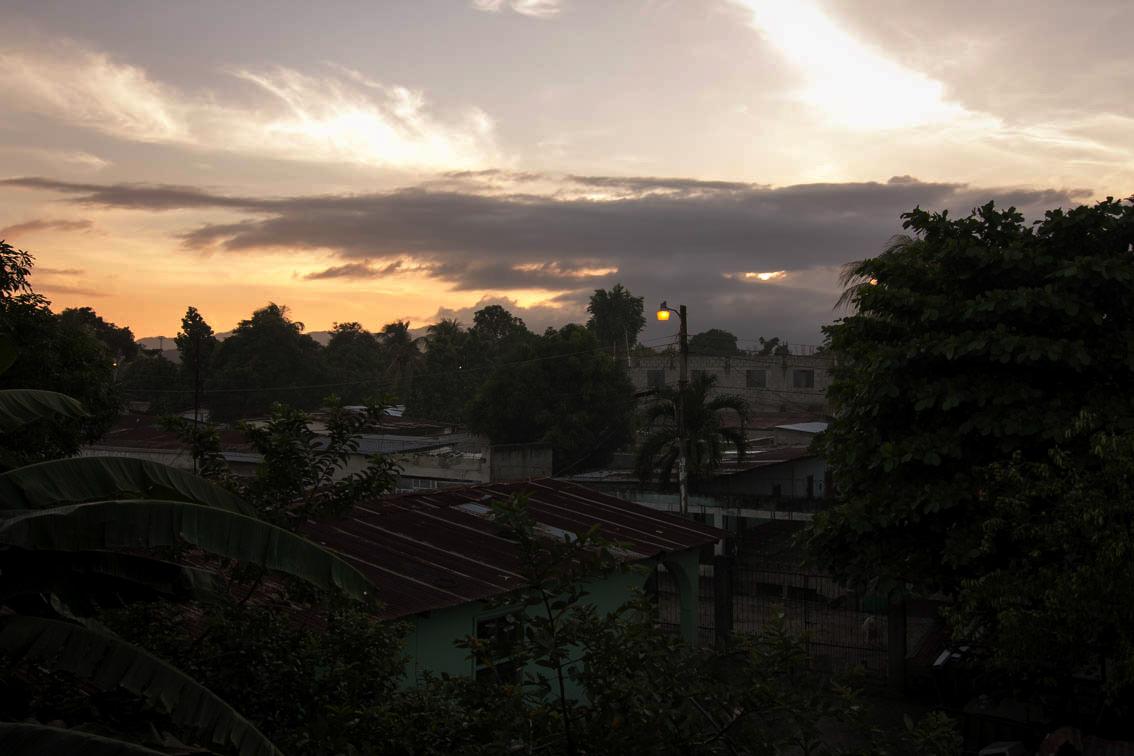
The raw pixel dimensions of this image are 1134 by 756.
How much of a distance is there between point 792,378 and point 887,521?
49.3 metres

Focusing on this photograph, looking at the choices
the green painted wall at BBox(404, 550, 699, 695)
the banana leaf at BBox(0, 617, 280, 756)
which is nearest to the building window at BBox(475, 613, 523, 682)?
the banana leaf at BBox(0, 617, 280, 756)

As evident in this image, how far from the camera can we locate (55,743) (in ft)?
15.8

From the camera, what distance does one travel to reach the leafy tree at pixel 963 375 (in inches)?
554

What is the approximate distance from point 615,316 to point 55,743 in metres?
77.8

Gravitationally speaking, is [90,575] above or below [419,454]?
above

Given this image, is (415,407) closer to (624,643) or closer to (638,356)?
(638,356)

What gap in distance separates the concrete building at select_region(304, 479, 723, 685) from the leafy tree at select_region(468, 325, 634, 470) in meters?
21.8

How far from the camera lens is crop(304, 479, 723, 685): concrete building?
1393 cm

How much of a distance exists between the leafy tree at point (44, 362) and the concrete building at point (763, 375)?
4713 cm

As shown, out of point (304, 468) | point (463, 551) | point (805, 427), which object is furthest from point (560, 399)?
point (304, 468)

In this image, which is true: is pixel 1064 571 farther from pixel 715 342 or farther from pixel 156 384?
pixel 715 342

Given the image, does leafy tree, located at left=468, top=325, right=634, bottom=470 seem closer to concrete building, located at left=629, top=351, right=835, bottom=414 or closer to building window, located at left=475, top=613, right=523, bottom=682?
concrete building, located at left=629, top=351, right=835, bottom=414

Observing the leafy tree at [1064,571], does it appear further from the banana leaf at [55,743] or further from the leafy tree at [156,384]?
the leafy tree at [156,384]

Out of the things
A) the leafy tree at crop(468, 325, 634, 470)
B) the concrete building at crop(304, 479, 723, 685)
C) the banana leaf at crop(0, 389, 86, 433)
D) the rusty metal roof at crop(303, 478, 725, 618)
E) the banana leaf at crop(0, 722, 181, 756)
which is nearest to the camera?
the banana leaf at crop(0, 722, 181, 756)
